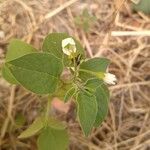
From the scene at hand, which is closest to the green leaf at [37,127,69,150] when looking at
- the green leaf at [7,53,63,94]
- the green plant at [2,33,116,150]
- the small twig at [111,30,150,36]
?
the green plant at [2,33,116,150]

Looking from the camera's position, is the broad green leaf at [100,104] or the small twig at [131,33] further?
the small twig at [131,33]

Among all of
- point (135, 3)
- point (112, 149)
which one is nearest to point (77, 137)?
point (112, 149)

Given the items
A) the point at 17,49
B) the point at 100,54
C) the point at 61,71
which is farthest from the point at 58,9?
the point at 61,71

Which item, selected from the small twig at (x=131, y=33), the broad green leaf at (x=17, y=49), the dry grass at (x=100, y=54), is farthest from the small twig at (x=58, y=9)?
the broad green leaf at (x=17, y=49)

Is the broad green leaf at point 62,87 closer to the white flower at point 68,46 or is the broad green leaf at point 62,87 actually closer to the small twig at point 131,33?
the white flower at point 68,46

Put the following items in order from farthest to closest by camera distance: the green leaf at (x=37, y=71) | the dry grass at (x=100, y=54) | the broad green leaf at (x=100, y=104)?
the dry grass at (x=100, y=54) < the broad green leaf at (x=100, y=104) < the green leaf at (x=37, y=71)

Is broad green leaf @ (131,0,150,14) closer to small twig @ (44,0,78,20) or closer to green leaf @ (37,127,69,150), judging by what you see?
small twig @ (44,0,78,20)
